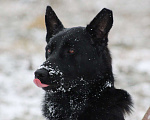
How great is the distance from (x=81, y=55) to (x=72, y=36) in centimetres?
24

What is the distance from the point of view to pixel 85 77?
124 inches

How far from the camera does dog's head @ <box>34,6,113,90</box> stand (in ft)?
10.1

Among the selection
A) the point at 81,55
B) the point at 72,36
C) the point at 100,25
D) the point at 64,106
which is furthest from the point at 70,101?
the point at 100,25

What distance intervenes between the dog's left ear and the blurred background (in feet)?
2.07

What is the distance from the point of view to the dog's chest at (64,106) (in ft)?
10.4

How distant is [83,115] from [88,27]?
39.6 inches

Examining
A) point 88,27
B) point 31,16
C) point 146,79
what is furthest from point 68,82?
point 31,16

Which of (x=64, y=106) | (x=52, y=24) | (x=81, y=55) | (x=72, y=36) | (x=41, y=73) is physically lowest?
(x=64, y=106)

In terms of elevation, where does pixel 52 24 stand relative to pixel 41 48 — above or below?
below

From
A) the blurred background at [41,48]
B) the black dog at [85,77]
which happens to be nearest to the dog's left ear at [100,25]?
the black dog at [85,77]

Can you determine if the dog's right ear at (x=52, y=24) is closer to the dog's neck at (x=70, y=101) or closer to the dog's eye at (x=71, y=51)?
the dog's eye at (x=71, y=51)

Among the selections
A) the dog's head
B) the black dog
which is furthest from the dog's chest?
the dog's head

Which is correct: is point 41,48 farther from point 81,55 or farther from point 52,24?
point 81,55

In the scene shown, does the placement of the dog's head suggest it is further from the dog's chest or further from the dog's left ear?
the dog's chest
